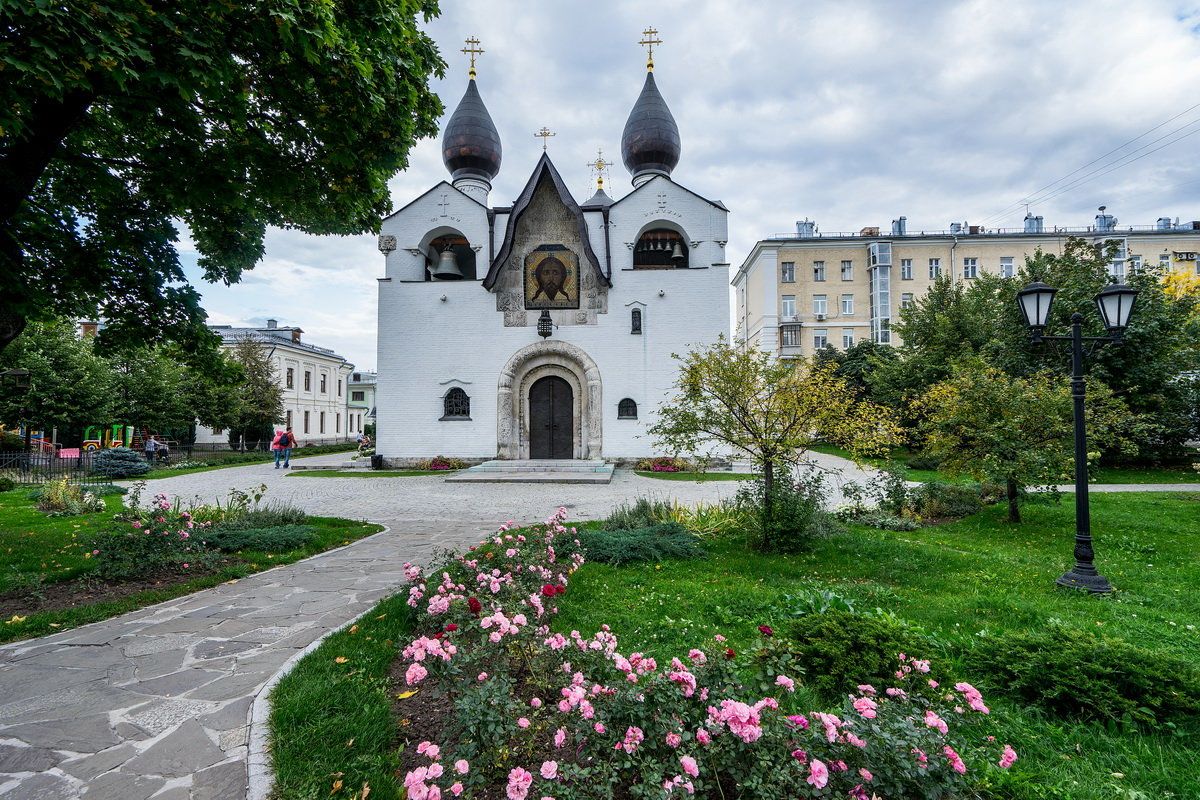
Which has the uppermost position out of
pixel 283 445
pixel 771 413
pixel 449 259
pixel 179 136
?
pixel 449 259

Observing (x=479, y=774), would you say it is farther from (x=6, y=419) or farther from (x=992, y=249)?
(x=992, y=249)

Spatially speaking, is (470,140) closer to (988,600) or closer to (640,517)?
(640,517)

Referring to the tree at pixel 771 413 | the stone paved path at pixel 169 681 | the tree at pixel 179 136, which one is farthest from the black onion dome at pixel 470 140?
the stone paved path at pixel 169 681

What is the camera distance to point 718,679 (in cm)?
254

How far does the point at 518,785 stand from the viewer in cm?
191

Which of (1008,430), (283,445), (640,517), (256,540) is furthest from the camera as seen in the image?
(283,445)

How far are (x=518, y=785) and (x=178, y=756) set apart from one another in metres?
2.04

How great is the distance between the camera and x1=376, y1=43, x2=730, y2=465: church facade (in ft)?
64.3

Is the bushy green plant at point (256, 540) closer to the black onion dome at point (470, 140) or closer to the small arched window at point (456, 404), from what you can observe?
the small arched window at point (456, 404)

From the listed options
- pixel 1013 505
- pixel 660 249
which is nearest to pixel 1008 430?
pixel 1013 505

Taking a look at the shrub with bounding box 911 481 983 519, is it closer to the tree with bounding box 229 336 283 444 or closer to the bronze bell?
the bronze bell

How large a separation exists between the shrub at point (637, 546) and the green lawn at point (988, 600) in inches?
9.5

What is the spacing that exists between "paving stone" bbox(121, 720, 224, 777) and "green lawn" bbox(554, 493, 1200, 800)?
2351mm

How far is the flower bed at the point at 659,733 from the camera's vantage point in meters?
2.02
